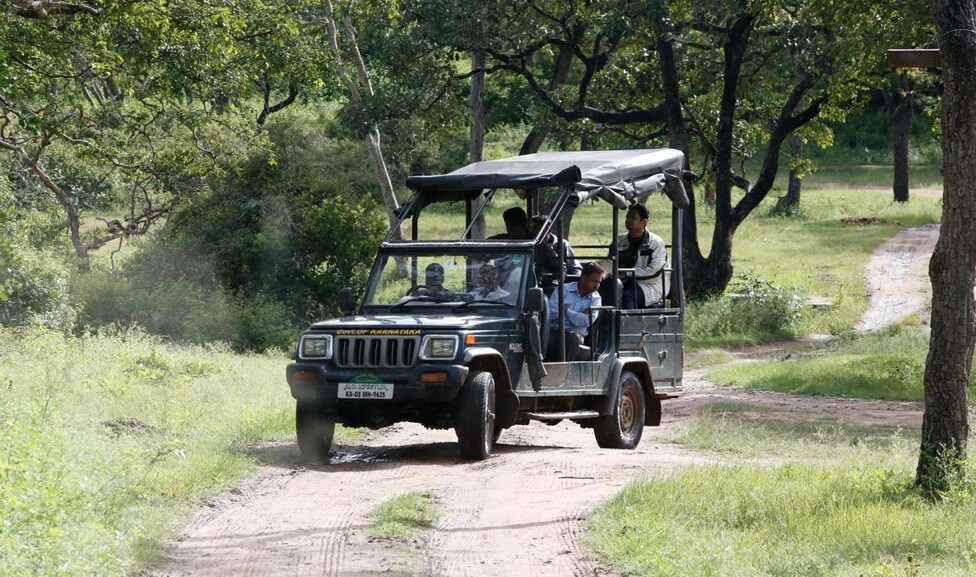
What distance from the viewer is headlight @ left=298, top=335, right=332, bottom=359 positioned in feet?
36.2

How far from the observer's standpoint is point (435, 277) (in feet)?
39.0

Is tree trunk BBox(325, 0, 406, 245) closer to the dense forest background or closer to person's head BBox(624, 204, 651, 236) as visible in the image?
the dense forest background

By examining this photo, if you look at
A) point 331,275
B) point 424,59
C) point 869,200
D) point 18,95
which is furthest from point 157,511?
point 869,200

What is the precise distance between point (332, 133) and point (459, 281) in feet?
59.4

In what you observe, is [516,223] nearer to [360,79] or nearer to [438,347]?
[438,347]

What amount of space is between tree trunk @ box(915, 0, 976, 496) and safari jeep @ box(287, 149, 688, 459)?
3.37m

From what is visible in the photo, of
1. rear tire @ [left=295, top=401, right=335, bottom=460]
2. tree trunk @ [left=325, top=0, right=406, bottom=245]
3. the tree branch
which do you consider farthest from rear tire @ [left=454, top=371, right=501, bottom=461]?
tree trunk @ [left=325, top=0, right=406, bottom=245]

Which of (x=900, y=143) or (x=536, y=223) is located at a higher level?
(x=900, y=143)

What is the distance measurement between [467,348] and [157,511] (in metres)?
3.32

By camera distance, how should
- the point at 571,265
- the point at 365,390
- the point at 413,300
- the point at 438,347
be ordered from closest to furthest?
the point at 438,347 < the point at 365,390 < the point at 413,300 < the point at 571,265

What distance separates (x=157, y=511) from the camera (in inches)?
323

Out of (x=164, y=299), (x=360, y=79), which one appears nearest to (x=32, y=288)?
(x=164, y=299)

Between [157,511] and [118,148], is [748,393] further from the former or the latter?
[157,511]

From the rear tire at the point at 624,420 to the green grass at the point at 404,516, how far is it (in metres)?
3.83
